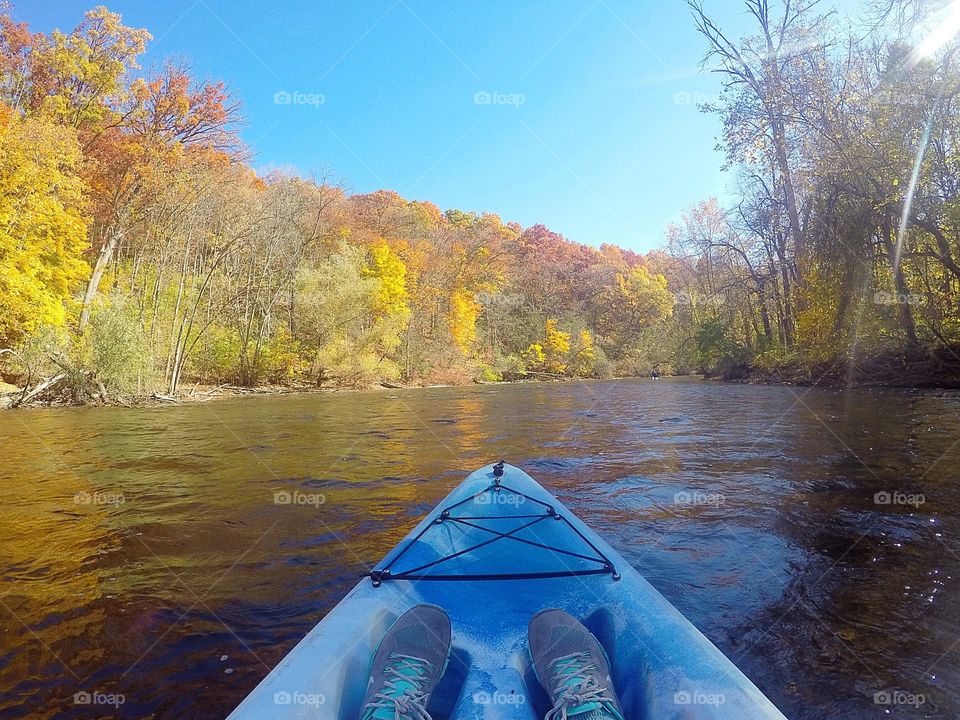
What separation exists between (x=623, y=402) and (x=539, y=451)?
825 centimetres

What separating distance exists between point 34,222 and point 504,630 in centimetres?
1634

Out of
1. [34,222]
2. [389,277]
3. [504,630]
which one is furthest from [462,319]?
[504,630]

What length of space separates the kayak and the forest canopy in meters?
10.9

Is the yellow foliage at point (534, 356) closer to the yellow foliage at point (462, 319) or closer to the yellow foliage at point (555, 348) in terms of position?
the yellow foliage at point (555, 348)

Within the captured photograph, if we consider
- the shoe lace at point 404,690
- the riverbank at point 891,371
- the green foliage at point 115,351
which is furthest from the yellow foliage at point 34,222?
the riverbank at point 891,371

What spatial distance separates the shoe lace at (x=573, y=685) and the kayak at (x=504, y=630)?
0.40 feet

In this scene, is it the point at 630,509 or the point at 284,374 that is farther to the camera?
the point at 284,374

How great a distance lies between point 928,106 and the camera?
9562mm

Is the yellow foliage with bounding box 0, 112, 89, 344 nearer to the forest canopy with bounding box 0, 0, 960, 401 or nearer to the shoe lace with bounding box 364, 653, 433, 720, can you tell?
the forest canopy with bounding box 0, 0, 960, 401

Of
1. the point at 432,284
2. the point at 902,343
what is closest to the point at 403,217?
the point at 432,284

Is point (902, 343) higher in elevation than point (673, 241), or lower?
lower

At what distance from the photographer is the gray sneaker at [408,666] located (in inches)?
61.1

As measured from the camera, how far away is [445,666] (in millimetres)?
1827

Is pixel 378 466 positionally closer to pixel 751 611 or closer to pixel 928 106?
pixel 751 611
